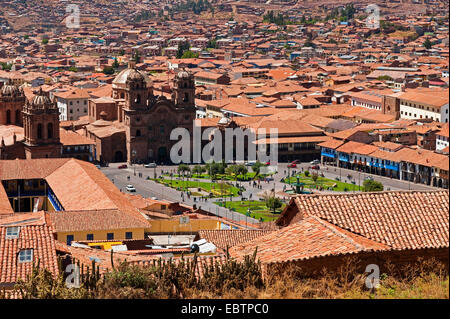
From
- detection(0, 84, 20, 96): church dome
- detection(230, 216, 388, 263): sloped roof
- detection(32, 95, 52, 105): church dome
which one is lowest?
detection(0, 84, 20, 96): church dome

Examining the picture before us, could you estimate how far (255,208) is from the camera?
37.0 metres

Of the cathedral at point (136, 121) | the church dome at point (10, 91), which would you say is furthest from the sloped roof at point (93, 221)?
the church dome at point (10, 91)

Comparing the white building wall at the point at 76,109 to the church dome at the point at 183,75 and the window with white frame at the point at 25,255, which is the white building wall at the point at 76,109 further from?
the window with white frame at the point at 25,255

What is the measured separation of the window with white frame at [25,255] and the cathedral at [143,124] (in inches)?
1356

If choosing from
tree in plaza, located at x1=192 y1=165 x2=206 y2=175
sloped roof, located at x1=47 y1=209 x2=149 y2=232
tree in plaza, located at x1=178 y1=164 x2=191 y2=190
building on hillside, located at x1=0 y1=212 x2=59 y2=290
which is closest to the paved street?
tree in plaza, located at x1=178 y1=164 x2=191 y2=190

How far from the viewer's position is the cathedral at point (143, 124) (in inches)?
1916

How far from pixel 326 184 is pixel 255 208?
6388mm

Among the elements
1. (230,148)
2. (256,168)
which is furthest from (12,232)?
(230,148)

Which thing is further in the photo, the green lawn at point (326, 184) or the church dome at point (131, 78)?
the church dome at point (131, 78)

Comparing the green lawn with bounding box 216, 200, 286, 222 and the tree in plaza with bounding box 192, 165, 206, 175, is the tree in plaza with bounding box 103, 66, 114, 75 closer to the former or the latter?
the tree in plaza with bounding box 192, 165, 206, 175

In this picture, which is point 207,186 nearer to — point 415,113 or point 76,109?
point 415,113

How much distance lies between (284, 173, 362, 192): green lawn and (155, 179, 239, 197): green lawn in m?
3.26

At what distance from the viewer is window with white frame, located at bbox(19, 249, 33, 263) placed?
13844 mm
